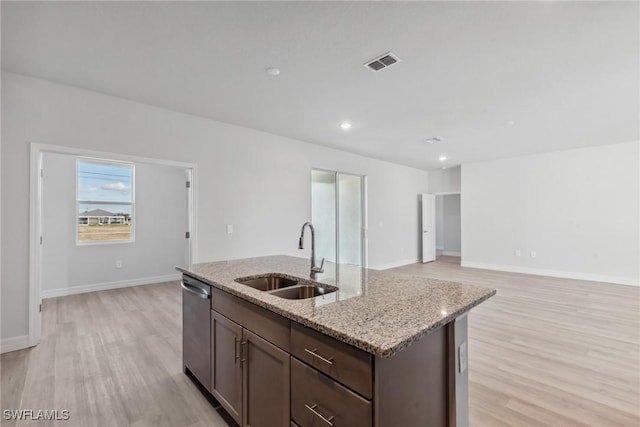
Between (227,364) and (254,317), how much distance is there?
1.62 feet

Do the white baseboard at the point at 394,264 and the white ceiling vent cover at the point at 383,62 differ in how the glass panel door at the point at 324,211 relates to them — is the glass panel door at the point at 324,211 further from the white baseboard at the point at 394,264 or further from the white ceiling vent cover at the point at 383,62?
the white ceiling vent cover at the point at 383,62

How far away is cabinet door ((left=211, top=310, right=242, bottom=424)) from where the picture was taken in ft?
5.54

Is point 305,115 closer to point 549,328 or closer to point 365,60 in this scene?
point 365,60

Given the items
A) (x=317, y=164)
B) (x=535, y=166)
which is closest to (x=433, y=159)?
(x=535, y=166)

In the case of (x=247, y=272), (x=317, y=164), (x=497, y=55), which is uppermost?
(x=497, y=55)

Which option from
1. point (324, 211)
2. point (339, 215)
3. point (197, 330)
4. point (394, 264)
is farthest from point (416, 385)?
point (394, 264)

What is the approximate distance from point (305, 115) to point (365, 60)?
1462 millimetres

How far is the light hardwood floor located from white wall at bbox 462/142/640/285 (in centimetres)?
159

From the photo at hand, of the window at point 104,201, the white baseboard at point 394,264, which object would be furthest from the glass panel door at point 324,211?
the window at point 104,201

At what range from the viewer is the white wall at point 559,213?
5.44 m

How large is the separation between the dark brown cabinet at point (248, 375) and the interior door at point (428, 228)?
6936mm

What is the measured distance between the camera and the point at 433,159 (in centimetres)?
680

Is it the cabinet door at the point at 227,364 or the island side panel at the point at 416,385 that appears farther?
the cabinet door at the point at 227,364

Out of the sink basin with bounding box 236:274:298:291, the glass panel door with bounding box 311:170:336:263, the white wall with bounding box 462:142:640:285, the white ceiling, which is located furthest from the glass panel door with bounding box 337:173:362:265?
the sink basin with bounding box 236:274:298:291
